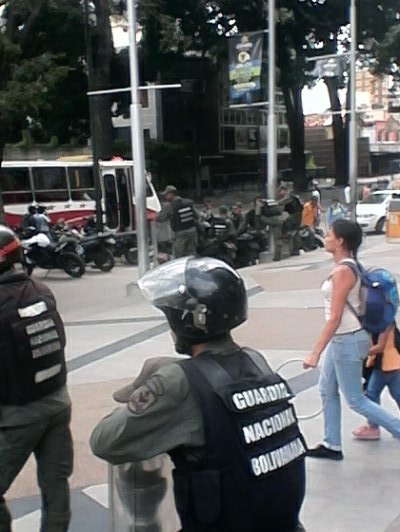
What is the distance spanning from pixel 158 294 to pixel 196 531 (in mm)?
650

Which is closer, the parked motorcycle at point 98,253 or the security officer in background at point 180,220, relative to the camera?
the security officer in background at point 180,220

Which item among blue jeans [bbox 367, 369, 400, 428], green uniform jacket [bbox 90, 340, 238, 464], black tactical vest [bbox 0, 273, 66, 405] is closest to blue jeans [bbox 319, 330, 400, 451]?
blue jeans [bbox 367, 369, 400, 428]

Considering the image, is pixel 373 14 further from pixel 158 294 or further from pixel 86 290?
pixel 158 294

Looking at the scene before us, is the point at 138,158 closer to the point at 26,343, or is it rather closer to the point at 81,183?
the point at 26,343

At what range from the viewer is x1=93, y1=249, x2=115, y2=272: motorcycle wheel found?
18531 mm

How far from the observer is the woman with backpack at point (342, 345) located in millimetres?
5246

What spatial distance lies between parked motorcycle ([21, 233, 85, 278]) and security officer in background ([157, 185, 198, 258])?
2.40 m

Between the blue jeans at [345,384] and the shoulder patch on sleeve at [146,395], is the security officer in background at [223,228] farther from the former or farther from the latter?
the shoulder patch on sleeve at [146,395]

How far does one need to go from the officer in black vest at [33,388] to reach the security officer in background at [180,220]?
38.8 ft

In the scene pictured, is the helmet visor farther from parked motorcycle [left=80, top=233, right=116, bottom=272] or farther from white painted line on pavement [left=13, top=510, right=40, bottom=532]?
parked motorcycle [left=80, top=233, right=116, bottom=272]

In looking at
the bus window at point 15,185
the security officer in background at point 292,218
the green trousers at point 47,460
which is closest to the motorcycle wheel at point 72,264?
the security officer in background at point 292,218

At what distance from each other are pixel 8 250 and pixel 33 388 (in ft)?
1.98

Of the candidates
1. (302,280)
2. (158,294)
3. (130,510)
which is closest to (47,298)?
(130,510)

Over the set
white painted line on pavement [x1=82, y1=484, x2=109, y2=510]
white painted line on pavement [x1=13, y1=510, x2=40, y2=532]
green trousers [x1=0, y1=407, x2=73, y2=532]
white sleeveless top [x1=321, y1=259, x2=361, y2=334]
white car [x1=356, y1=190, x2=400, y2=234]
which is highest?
white sleeveless top [x1=321, y1=259, x2=361, y2=334]
